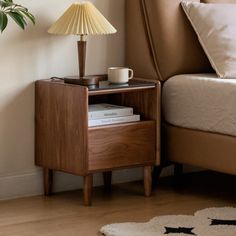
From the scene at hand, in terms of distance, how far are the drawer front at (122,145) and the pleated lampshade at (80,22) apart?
438 millimetres

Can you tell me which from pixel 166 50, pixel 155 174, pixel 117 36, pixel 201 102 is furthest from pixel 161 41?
pixel 155 174

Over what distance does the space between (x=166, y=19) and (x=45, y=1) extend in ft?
1.92

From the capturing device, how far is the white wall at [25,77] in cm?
339

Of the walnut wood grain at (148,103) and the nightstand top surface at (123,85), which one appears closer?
the nightstand top surface at (123,85)

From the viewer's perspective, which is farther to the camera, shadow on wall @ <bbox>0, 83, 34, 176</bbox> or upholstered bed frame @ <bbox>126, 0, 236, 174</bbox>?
upholstered bed frame @ <bbox>126, 0, 236, 174</bbox>

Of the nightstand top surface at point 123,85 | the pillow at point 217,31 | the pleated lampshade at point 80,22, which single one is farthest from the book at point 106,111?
the pillow at point 217,31

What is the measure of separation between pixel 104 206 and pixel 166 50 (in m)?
0.82

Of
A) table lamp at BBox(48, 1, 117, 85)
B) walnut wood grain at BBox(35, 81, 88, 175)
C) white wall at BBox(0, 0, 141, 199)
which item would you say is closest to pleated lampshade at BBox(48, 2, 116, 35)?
table lamp at BBox(48, 1, 117, 85)

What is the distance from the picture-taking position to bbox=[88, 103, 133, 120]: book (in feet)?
10.8

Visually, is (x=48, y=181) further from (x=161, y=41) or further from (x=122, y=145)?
(x=161, y=41)

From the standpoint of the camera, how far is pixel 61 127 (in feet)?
10.9

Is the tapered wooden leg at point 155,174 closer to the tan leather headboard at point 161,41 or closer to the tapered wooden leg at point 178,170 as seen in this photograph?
the tapered wooden leg at point 178,170

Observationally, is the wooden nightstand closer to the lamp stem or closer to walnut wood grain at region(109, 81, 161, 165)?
walnut wood grain at region(109, 81, 161, 165)

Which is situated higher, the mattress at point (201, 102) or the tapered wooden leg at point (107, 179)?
the mattress at point (201, 102)
